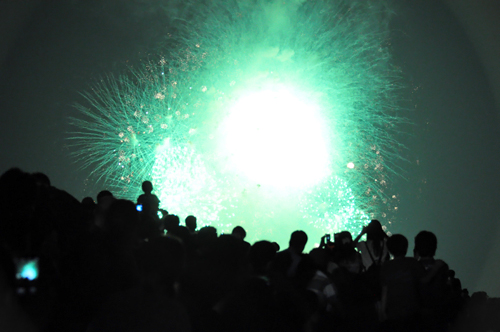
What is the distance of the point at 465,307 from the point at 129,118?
13.2 meters

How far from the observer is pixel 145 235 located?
4.46 meters

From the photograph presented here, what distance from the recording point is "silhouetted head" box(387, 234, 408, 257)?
4867mm

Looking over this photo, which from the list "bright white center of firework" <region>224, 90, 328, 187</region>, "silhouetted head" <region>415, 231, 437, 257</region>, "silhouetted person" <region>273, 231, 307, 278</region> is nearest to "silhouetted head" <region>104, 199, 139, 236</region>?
"silhouetted person" <region>273, 231, 307, 278</region>

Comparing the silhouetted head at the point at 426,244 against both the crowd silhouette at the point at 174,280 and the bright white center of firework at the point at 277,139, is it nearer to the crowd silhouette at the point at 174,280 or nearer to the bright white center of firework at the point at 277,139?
the crowd silhouette at the point at 174,280

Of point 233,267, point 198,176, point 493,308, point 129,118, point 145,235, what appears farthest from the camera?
point 198,176

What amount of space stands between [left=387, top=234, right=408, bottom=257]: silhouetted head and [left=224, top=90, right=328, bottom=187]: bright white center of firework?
13.9m

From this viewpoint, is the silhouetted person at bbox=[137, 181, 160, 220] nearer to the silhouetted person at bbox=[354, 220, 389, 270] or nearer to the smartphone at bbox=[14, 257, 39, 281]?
the silhouetted person at bbox=[354, 220, 389, 270]

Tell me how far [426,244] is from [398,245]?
348 millimetres

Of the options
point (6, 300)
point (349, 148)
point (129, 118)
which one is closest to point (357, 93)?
point (349, 148)

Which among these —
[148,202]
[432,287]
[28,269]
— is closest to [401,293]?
[432,287]

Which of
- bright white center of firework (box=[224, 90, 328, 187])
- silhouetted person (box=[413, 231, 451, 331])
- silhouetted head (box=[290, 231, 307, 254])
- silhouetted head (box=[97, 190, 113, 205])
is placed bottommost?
silhouetted person (box=[413, 231, 451, 331])

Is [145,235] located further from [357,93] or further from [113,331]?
[357,93]

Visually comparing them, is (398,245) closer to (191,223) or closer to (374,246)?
(374,246)

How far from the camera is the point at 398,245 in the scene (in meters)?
4.89
